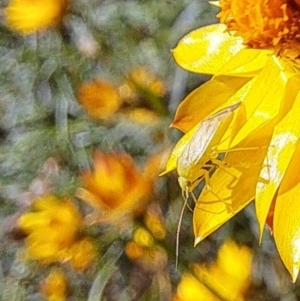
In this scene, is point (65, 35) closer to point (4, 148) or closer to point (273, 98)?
point (4, 148)

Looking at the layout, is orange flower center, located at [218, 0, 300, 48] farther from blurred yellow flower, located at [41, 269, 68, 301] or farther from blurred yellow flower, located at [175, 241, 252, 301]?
blurred yellow flower, located at [41, 269, 68, 301]

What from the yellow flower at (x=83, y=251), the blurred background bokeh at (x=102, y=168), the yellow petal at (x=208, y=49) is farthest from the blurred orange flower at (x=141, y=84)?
the yellow petal at (x=208, y=49)

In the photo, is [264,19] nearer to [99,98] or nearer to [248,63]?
[248,63]

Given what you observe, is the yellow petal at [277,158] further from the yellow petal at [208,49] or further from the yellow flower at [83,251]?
the yellow flower at [83,251]

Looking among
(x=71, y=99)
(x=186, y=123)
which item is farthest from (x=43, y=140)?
(x=186, y=123)

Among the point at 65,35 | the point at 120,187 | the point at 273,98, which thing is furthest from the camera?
the point at 65,35
